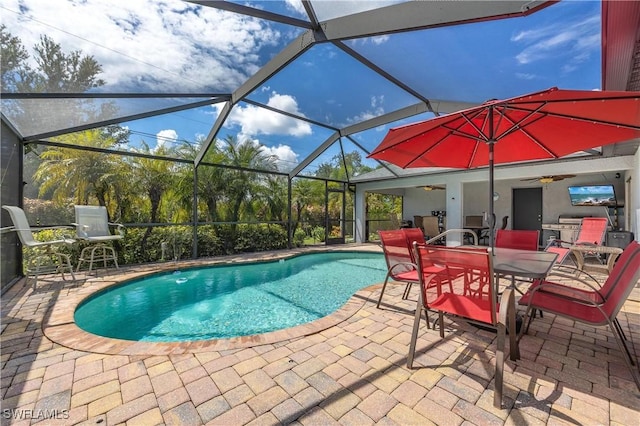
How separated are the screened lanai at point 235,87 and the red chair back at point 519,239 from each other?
214cm

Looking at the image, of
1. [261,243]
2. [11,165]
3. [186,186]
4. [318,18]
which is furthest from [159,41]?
[261,243]

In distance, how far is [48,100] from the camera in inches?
174

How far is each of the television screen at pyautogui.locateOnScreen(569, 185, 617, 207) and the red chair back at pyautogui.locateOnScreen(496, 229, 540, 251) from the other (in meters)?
8.46

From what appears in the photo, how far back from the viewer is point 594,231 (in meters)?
6.48

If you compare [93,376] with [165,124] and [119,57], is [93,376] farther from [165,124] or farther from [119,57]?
[165,124]

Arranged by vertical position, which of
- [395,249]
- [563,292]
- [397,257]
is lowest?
[563,292]

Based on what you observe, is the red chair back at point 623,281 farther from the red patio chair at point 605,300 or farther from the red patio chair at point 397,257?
the red patio chair at point 397,257

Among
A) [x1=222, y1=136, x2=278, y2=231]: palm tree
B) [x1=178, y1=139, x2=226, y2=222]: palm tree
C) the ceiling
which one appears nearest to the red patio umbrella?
the ceiling

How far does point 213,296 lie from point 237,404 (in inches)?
151

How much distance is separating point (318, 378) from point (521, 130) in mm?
3637

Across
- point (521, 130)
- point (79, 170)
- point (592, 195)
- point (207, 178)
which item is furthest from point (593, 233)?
point (79, 170)

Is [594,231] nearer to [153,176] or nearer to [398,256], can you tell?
[398,256]

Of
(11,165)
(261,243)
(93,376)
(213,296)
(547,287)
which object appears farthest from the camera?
(261,243)

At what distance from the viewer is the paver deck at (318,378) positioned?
171cm
